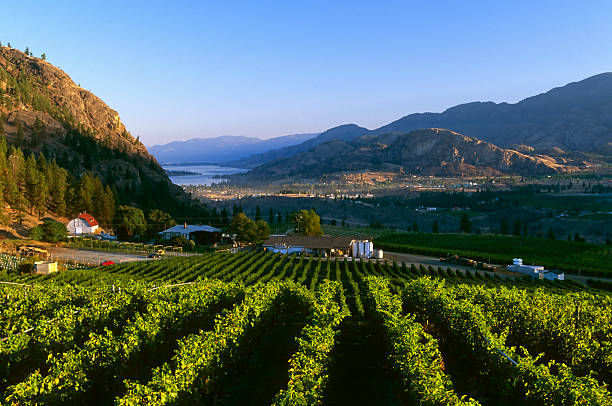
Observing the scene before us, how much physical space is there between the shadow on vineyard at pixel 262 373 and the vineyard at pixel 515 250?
62809 mm

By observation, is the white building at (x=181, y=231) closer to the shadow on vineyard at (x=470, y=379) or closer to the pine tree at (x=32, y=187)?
the pine tree at (x=32, y=187)

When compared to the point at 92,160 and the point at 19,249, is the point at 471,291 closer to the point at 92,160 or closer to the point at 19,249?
the point at 19,249

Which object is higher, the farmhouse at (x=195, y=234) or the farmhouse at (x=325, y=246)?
the farmhouse at (x=195, y=234)

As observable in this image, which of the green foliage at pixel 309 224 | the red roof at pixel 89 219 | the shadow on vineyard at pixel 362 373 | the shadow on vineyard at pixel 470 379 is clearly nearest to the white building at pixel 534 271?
the green foliage at pixel 309 224

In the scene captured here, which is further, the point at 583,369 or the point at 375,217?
the point at 375,217

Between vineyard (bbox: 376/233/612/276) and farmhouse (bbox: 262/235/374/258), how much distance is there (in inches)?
396

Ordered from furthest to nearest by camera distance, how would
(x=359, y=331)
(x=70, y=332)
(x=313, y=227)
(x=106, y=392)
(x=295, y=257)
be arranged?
(x=313, y=227) → (x=295, y=257) → (x=359, y=331) → (x=70, y=332) → (x=106, y=392)

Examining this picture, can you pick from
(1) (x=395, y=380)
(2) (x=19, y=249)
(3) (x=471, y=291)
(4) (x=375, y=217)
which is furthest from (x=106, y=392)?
(4) (x=375, y=217)

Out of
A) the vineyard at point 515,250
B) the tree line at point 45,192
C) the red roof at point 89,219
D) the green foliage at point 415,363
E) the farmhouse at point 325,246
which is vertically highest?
the tree line at point 45,192

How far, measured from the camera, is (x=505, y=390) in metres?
19.8

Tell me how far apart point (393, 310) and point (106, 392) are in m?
18.1

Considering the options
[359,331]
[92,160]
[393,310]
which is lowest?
[359,331]

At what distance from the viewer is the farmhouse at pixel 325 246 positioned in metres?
89.2

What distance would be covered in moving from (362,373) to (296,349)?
16.4ft
